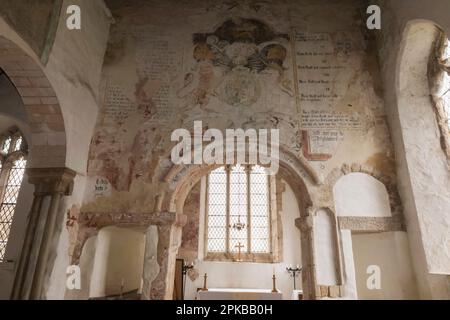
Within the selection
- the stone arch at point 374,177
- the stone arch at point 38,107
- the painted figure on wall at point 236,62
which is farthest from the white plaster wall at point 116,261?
the stone arch at point 374,177

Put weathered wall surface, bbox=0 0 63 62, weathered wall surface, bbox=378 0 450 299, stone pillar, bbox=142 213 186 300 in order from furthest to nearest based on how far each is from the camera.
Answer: stone pillar, bbox=142 213 186 300 < weathered wall surface, bbox=378 0 450 299 < weathered wall surface, bbox=0 0 63 62

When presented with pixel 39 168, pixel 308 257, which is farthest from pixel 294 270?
pixel 39 168

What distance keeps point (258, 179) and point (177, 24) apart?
536 centimetres

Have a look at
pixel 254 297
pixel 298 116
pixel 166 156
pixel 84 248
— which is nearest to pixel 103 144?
pixel 166 156

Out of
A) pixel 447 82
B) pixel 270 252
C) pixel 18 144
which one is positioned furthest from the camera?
pixel 270 252

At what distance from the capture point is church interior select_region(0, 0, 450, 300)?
183 inches

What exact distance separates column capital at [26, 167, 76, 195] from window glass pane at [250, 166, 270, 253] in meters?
5.90

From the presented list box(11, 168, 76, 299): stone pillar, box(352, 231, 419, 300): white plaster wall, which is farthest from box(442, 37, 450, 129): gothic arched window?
box(11, 168, 76, 299): stone pillar

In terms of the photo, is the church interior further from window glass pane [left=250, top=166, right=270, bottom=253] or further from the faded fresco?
window glass pane [left=250, top=166, right=270, bottom=253]

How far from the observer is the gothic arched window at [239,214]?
911cm

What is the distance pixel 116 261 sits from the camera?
18.8 feet

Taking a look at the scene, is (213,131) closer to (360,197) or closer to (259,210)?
(360,197)

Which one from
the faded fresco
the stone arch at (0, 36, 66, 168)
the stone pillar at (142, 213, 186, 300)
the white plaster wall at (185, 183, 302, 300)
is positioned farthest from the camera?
the white plaster wall at (185, 183, 302, 300)

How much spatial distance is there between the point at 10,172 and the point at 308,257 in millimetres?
6244
